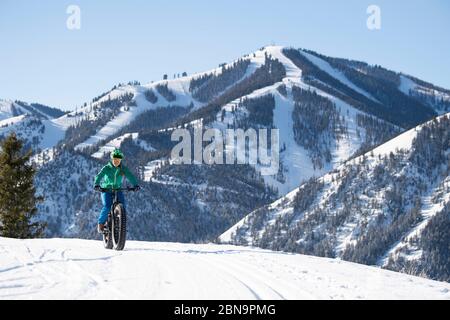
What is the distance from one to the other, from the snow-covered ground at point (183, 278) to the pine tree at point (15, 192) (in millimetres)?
20638

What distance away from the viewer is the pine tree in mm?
33812

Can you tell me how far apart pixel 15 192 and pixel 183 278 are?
26909 mm

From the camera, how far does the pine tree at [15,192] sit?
111ft

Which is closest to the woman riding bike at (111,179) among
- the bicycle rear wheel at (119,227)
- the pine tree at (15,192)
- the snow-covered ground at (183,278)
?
the bicycle rear wheel at (119,227)

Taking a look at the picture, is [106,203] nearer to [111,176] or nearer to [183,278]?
[111,176]

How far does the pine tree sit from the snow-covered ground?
2064 centimetres

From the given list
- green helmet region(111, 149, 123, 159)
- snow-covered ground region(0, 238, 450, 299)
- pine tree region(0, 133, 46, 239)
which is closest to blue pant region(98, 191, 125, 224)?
green helmet region(111, 149, 123, 159)

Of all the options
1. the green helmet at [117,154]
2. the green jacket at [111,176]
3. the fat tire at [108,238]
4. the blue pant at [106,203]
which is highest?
the green helmet at [117,154]

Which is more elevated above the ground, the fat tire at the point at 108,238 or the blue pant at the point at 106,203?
the blue pant at the point at 106,203

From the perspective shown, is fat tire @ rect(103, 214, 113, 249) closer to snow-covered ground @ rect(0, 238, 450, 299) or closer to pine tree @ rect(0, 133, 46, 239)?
snow-covered ground @ rect(0, 238, 450, 299)

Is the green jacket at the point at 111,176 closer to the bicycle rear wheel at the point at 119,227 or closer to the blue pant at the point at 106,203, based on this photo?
the blue pant at the point at 106,203

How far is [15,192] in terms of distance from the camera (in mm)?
34312
